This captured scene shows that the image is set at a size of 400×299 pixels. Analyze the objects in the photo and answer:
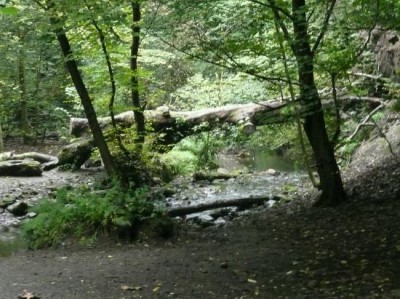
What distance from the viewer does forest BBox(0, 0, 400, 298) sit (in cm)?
557

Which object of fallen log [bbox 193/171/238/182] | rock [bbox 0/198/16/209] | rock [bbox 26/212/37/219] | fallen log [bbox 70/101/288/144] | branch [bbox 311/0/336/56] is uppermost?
branch [bbox 311/0/336/56]

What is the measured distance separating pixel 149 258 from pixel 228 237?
156 centimetres

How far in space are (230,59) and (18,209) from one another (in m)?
7.29

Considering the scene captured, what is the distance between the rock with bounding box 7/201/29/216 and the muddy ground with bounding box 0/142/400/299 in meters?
4.13

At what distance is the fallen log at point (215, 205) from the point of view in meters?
10.8

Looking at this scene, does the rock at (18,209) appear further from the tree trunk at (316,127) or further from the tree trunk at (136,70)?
the tree trunk at (316,127)

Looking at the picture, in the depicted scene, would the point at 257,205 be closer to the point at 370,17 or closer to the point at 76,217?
the point at 76,217

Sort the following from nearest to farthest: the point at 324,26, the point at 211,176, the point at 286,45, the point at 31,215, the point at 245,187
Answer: the point at 324,26, the point at 286,45, the point at 31,215, the point at 245,187, the point at 211,176

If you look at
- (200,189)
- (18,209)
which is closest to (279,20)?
(200,189)

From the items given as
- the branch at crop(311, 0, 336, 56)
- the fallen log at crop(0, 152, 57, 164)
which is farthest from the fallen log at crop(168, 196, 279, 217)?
the fallen log at crop(0, 152, 57, 164)

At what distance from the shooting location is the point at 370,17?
22.6 ft

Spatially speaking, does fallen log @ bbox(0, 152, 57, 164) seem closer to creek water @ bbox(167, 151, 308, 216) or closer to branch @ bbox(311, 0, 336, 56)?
creek water @ bbox(167, 151, 308, 216)

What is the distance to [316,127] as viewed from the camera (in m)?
8.11

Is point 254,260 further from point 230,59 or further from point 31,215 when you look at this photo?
point 31,215
